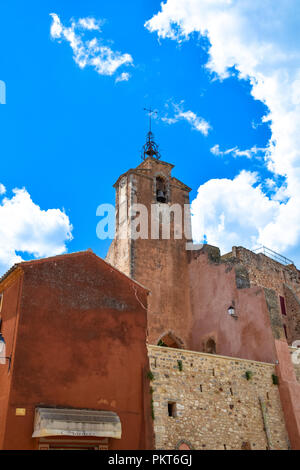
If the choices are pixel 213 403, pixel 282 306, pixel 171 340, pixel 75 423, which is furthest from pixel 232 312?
pixel 75 423

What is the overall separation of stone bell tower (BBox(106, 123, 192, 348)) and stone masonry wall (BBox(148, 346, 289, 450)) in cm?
494

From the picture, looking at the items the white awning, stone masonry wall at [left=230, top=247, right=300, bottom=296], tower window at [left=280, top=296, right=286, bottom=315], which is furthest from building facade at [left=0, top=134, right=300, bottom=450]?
tower window at [left=280, top=296, right=286, bottom=315]

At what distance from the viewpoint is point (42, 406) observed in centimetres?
1223

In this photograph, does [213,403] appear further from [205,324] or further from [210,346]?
[205,324]

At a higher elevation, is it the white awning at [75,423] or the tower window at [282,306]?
the tower window at [282,306]

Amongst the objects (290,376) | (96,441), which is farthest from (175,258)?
(96,441)

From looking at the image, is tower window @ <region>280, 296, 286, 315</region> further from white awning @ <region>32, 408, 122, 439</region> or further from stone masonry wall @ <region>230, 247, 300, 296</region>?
white awning @ <region>32, 408, 122, 439</region>

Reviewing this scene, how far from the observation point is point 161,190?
24625 mm

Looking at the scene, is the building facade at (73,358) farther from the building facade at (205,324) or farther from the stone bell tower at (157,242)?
the stone bell tower at (157,242)

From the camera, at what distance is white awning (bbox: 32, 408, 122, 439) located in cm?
1157

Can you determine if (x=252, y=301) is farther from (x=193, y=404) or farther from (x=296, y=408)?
(x=193, y=404)

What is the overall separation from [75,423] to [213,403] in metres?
5.30

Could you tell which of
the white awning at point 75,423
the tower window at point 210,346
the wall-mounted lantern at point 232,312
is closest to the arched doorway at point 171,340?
the tower window at point 210,346

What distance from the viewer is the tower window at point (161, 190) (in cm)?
2428
